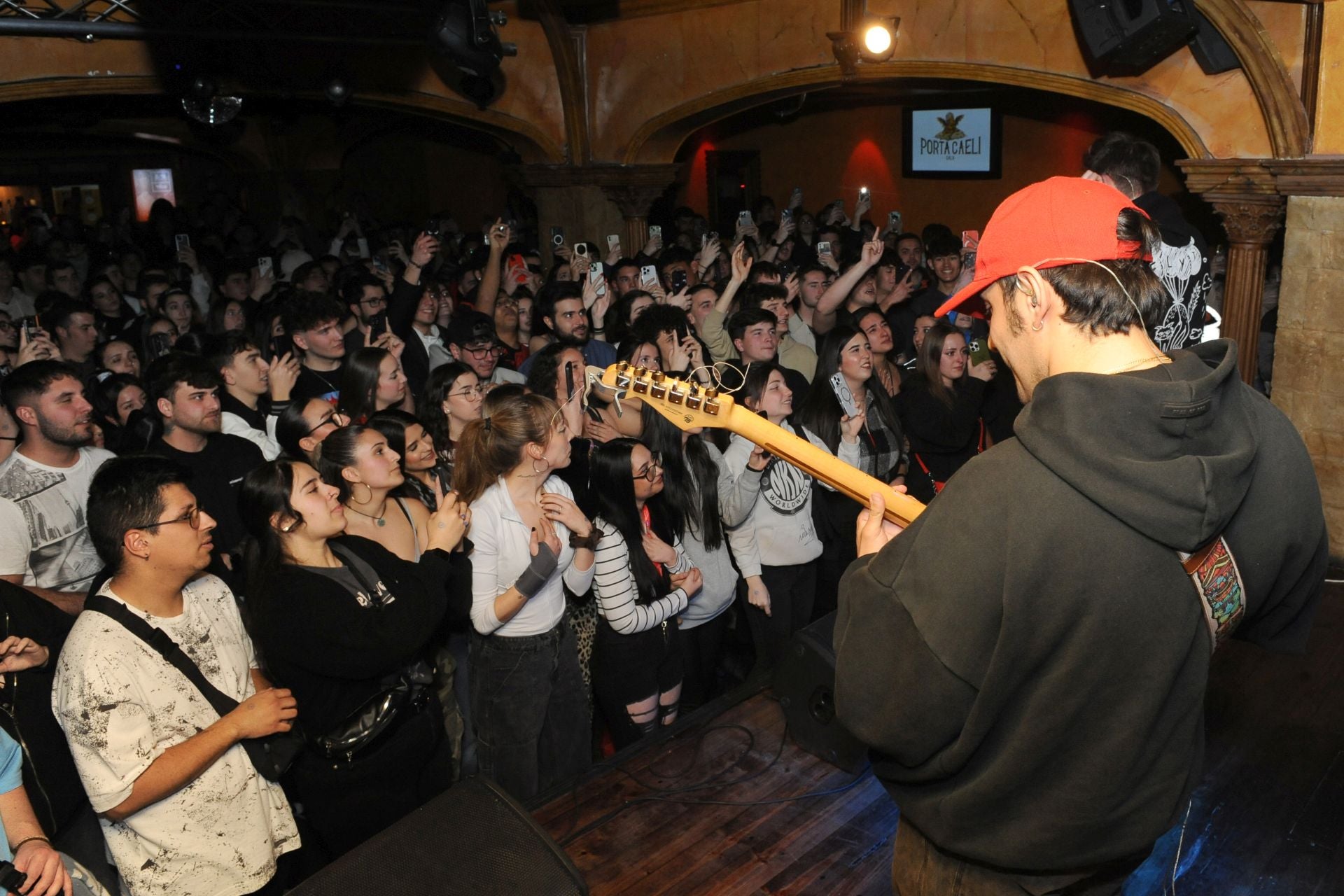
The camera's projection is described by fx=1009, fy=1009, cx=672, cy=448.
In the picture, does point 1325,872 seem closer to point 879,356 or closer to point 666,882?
point 666,882

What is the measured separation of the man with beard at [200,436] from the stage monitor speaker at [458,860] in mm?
1639

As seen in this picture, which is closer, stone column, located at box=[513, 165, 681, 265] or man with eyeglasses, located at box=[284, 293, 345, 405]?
man with eyeglasses, located at box=[284, 293, 345, 405]

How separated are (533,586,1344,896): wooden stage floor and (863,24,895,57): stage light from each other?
195 inches

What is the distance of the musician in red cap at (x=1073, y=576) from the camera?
1.27 metres

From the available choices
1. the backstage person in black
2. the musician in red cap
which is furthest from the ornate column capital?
the backstage person in black

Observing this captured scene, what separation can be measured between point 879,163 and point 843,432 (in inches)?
337

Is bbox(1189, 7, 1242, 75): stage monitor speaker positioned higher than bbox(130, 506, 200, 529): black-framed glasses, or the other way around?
bbox(1189, 7, 1242, 75): stage monitor speaker

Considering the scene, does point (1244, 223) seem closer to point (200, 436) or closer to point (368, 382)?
point (368, 382)

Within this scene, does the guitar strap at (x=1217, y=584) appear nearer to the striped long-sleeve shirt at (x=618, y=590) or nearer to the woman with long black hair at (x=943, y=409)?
the striped long-sleeve shirt at (x=618, y=590)

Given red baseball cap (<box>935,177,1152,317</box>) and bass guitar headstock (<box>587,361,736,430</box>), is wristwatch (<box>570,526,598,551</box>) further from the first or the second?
red baseball cap (<box>935,177,1152,317</box>)

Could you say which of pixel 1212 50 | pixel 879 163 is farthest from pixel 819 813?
pixel 879 163

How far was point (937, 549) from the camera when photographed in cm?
133

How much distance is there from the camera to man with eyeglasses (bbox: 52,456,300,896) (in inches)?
82.1

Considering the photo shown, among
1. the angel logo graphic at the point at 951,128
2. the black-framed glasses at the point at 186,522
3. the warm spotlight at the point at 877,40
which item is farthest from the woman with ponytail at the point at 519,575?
the angel logo graphic at the point at 951,128
